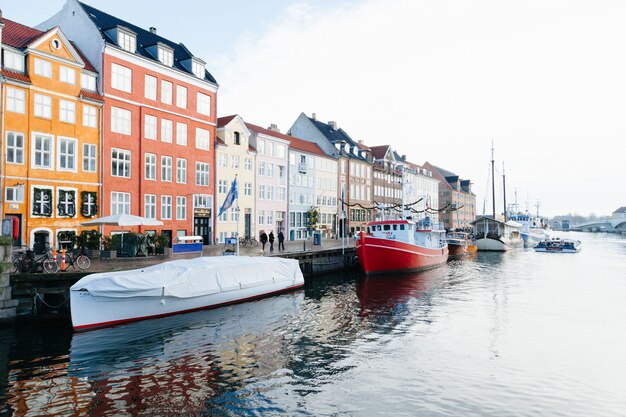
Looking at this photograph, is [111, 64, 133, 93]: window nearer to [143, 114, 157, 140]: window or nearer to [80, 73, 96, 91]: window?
[80, 73, 96, 91]: window

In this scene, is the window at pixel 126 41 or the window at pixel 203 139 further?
the window at pixel 203 139

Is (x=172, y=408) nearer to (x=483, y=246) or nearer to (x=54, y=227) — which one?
(x=54, y=227)

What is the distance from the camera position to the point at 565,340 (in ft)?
59.6

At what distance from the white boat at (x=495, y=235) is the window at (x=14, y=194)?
65665 millimetres

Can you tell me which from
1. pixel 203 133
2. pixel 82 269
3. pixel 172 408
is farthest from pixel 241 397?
pixel 203 133

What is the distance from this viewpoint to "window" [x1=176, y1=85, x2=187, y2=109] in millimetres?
40072

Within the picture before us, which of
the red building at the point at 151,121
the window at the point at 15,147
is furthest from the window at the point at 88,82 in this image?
the window at the point at 15,147

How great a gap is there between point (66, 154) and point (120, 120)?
547 centimetres

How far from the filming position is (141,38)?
39.2m

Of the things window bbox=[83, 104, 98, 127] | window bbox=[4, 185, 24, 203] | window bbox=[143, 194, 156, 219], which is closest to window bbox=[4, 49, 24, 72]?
window bbox=[83, 104, 98, 127]

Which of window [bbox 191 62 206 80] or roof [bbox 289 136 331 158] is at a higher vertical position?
window [bbox 191 62 206 80]

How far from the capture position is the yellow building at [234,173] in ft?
147

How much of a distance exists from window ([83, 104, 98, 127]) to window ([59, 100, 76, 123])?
34.5 inches

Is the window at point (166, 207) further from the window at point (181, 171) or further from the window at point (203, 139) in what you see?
the window at point (203, 139)
